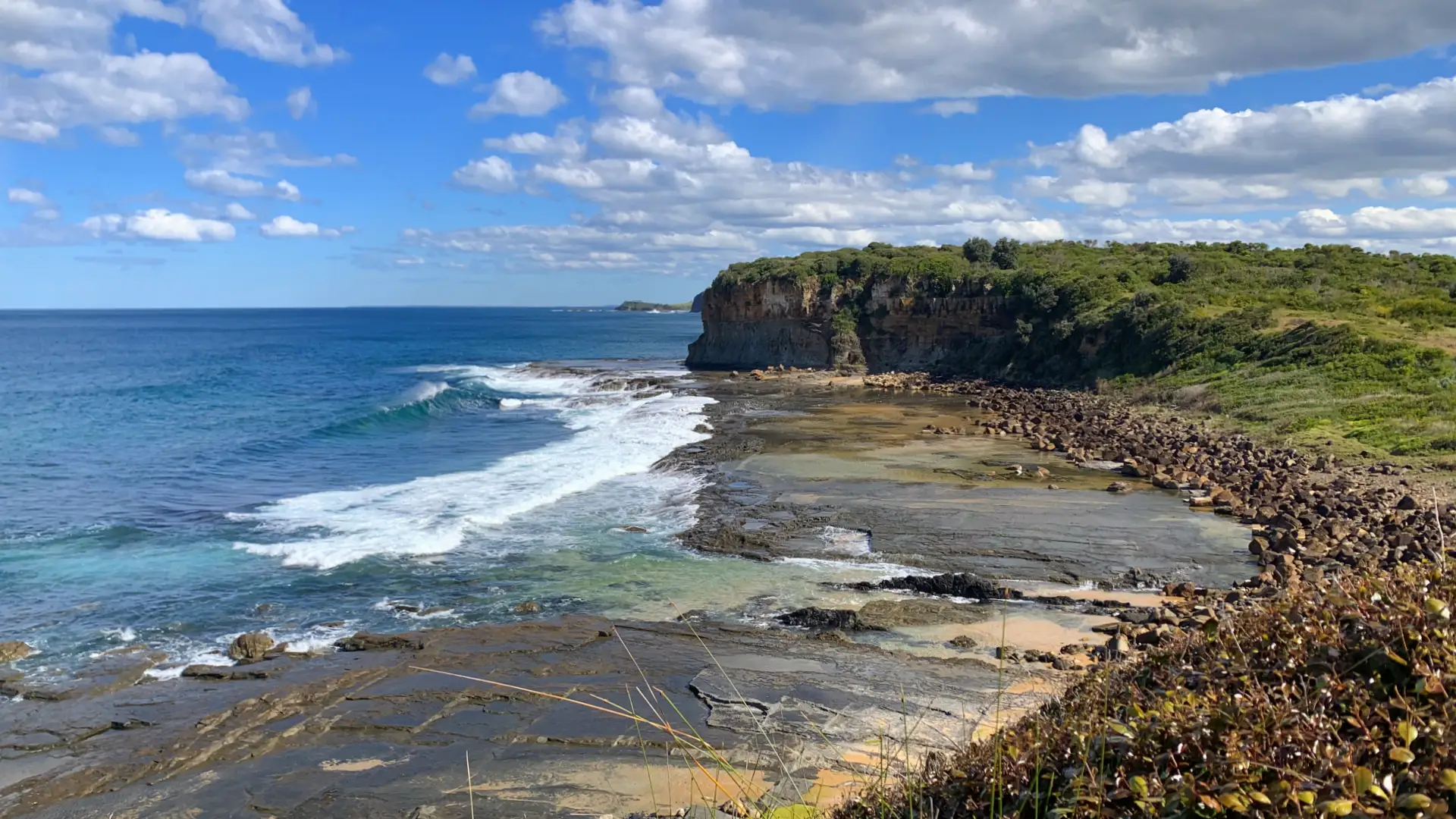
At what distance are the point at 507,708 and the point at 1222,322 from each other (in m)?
38.6

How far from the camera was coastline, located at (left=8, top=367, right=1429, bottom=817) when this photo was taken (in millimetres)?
8961

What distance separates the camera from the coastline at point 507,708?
29.4 feet

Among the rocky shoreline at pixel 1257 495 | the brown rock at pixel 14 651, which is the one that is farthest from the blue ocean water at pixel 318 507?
the rocky shoreline at pixel 1257 495

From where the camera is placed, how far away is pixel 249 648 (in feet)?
42.6

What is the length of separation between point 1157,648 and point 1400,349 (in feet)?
109

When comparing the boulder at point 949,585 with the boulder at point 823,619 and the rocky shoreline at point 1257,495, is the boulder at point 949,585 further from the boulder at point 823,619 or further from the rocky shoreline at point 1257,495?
the rocky shoreline at point 1257,495

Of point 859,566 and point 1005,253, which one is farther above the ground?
point 1005,253

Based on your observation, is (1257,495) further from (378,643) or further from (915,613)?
(378,643)

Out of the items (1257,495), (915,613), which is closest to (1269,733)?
(915,613)

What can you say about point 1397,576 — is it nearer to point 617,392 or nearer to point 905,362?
point 617,392

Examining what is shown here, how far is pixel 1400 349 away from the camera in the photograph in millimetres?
31031

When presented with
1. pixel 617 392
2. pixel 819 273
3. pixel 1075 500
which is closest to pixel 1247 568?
pixel 1075 500

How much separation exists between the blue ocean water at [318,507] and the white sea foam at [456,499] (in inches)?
3.9

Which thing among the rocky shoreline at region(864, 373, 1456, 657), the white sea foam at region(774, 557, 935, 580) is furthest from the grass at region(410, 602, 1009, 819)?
the white sea foam at region(774, 557, 935, 580)
